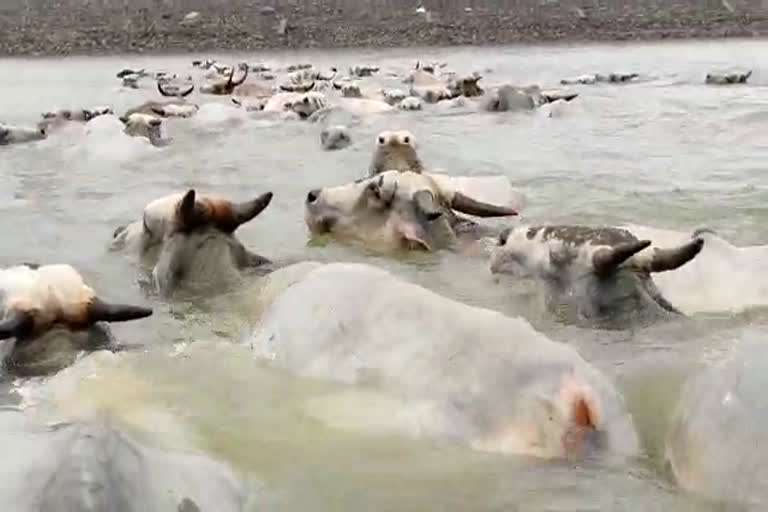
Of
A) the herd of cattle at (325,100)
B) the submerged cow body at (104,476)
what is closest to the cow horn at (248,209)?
the submerged cow body at (104,476)

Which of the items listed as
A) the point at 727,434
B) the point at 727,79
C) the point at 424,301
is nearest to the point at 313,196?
the point at 424,301

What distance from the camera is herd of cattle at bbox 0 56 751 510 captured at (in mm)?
3248

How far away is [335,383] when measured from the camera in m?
3.81

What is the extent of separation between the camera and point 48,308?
14.5ft

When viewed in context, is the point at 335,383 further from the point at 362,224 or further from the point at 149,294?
the point at 362,224

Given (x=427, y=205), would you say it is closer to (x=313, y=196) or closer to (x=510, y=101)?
(x=313, y=196)

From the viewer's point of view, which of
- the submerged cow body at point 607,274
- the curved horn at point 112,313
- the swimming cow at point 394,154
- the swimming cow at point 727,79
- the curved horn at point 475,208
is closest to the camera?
the curved horn at point 112,313

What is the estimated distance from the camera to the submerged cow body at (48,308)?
4.29 metres

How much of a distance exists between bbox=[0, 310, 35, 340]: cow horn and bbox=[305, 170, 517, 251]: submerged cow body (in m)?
2.26

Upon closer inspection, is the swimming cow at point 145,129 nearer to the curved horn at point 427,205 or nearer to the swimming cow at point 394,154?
the swimming cow at point 394,154

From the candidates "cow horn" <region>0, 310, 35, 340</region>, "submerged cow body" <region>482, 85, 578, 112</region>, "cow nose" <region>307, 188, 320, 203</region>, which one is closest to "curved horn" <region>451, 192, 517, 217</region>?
"cow nose" <region>307, 188, 320, 203</region>

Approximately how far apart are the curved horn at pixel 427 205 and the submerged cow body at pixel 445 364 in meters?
1.71

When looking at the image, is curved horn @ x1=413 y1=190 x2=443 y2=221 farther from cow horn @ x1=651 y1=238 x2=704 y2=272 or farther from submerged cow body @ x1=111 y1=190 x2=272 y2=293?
cow horn @ x1=651 y1=238 x2=704 y2=272

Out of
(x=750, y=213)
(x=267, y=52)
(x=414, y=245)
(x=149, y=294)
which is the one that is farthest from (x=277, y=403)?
(x=267, y=52)
